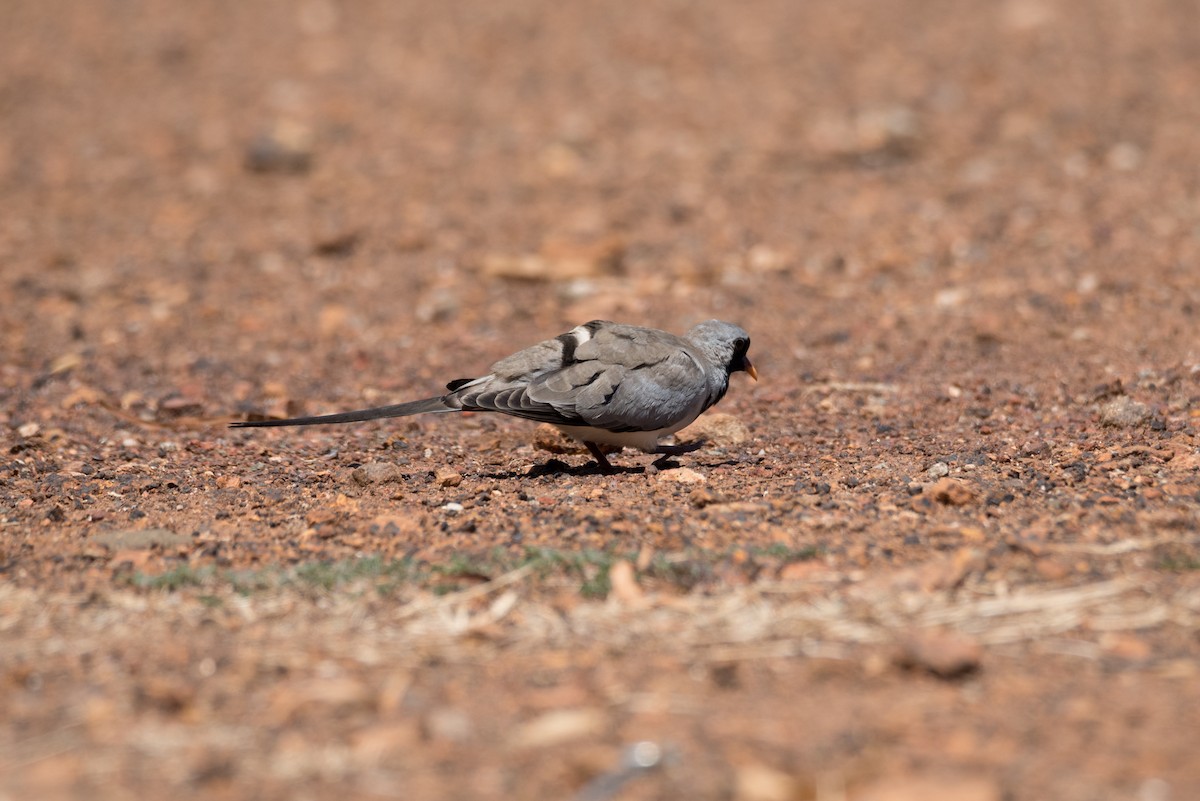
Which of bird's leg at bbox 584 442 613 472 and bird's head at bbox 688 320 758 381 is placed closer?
bird's leg at bbox 584 442 613 472

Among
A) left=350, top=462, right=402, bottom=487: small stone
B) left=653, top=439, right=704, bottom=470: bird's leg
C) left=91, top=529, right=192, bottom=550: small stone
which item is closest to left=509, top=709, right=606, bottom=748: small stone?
left=91, top=529, right=192, bottom=550: small stone

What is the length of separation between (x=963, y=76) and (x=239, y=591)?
1056 centimetres

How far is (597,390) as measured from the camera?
20.4 feet

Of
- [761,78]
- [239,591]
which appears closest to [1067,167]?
[761,78]

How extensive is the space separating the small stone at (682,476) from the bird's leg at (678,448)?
530mm

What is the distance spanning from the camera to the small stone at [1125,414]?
6508 mm

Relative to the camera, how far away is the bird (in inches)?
244

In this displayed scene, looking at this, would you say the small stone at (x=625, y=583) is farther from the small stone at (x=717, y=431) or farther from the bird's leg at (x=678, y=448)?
the small stone at (x=717, y=431)

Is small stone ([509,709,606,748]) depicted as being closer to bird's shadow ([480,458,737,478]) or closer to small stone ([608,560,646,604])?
small stone ([608,560,646,604])

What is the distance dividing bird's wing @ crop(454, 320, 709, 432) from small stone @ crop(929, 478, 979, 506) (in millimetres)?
1336

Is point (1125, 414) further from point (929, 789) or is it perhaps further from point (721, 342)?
point (929, 789)

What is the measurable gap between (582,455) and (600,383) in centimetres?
86

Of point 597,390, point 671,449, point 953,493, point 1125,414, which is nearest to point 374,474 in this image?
point 597,390

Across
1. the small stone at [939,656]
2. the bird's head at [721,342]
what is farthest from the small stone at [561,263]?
the small stone at [939,656]
